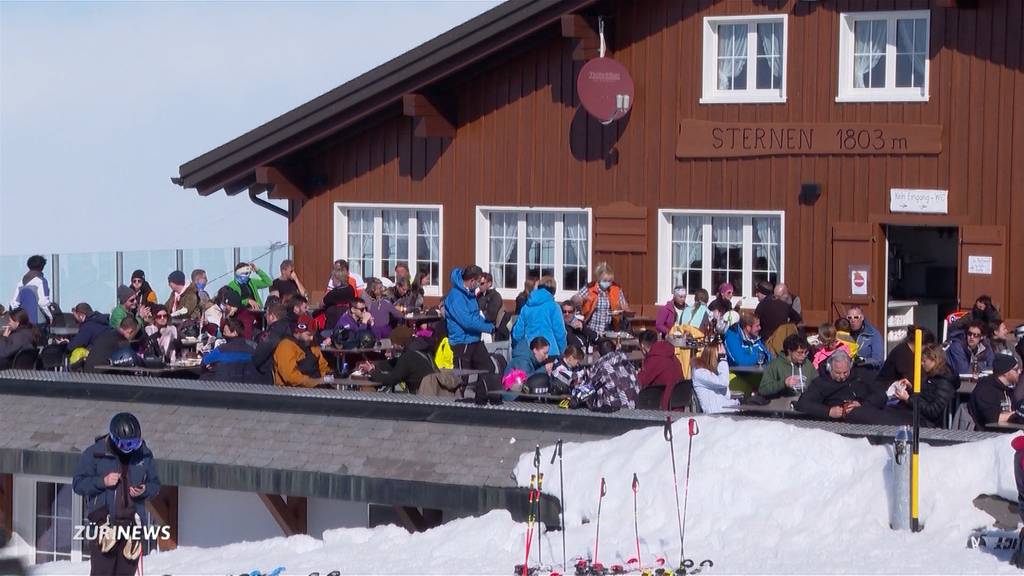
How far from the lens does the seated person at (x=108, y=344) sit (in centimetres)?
1780

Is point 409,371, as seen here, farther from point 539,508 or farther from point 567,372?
point 539,508

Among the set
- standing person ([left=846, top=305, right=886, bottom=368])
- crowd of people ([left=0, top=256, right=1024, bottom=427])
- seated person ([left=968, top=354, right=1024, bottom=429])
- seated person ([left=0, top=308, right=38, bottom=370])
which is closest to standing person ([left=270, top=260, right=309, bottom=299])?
crowd of people ([left=0, top=256, right=1024, bottom=427])

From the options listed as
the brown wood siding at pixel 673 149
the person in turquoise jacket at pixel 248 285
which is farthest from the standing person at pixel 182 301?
the brown wood siding at pixel 673 149

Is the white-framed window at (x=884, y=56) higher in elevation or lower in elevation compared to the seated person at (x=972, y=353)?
higher

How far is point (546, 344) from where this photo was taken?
16078 mm

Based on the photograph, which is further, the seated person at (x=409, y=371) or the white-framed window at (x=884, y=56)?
the white-framed window at (x=884, y=56)

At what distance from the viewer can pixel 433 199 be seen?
21.4 meters

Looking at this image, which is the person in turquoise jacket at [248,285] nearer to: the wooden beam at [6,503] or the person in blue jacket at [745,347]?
the wooden beam at [6,503]

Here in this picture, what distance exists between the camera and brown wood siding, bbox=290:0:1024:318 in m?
18.1

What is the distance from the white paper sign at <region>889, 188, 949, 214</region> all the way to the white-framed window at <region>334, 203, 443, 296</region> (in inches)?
224

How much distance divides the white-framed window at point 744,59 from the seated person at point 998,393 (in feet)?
21.3

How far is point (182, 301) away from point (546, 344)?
590cm

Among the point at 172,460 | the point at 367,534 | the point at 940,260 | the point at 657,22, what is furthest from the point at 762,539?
the point at 940,260

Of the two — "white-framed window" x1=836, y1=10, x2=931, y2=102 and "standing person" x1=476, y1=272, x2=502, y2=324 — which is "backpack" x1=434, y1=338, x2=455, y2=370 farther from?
"white-framed window" x1=836, y1=10, x2=931, y2=102
